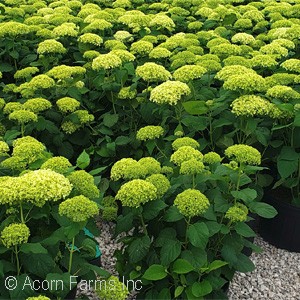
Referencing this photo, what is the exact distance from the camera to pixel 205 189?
283cm

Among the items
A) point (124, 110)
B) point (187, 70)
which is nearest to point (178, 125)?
point (187, 70)

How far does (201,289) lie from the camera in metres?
2.57

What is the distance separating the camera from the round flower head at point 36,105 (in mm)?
3633

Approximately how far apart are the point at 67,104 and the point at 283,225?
1.71 metres

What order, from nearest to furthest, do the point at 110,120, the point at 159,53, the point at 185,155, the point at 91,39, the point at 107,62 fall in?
1. the point at 185,155
2. the point at 107,62
3. the point at 110,120
4. the point at 159,53
5. the point at 91,39

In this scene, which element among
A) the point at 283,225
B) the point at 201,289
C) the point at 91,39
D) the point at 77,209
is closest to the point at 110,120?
the point at 91,39

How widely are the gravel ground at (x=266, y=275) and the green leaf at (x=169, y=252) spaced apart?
0.60 metres

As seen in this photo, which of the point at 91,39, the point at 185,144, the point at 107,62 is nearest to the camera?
the point at 185,144

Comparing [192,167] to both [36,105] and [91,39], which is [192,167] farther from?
[91,39]

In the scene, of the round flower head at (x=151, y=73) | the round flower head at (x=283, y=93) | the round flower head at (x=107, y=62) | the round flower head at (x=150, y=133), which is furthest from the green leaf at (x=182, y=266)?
the round flower head at (x=107, y=62)

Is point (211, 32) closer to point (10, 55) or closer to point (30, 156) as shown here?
point (10, 55)

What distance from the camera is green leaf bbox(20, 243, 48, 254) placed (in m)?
2.21

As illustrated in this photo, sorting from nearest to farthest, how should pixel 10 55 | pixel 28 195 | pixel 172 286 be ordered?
pixel 28 195 < pixel 172 286 < pixel 10 55

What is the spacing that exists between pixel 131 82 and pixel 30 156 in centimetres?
181
